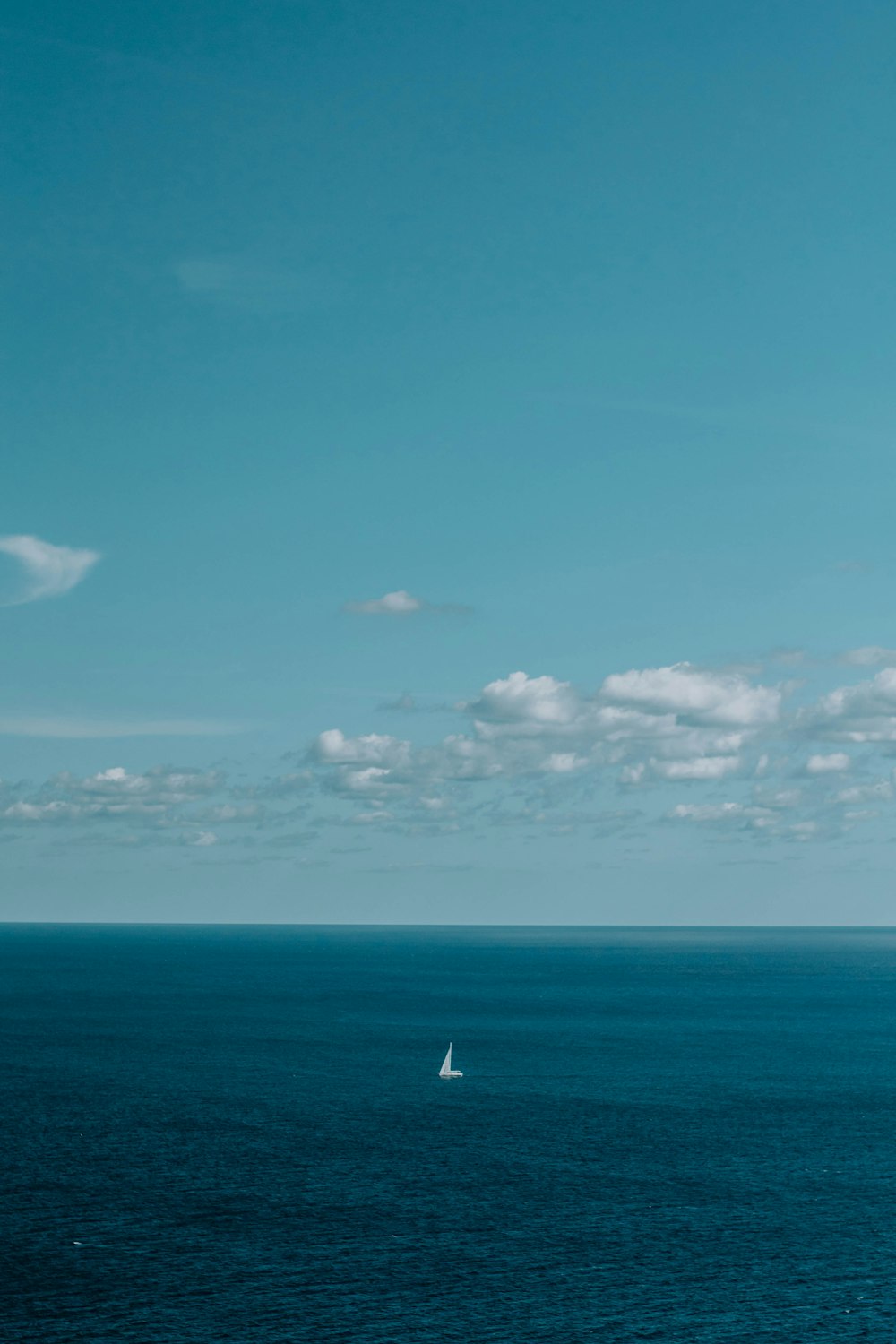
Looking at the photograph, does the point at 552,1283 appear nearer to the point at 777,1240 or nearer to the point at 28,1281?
the point at 777,1240

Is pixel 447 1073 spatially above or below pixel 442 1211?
above

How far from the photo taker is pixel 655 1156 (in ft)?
418

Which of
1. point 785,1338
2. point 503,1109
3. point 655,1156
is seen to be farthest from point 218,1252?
point 503,1109

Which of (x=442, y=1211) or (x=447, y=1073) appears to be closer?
(x=442, y=1211)

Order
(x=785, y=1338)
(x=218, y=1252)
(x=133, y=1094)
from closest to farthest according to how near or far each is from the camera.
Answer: (x=785, y=1338), (x=218, y=1252), (x=133, y=1094)

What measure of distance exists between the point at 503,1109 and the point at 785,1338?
245ft

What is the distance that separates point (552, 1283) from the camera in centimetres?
9069

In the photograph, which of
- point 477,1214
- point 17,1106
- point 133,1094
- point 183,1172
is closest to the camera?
point 477,1214

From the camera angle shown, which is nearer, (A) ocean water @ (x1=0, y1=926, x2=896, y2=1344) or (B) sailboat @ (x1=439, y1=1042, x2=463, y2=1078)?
(A) ocean water @ (x1=0, y1=926, x2=896, y2=1344)

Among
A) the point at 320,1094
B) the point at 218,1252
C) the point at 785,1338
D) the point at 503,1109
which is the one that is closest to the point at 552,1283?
the point at 785,1338

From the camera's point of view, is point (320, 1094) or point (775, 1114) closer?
point (775, 1114)

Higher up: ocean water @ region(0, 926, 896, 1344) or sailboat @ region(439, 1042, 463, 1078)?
sailboat @ region(439, 1042, 463, 1078)

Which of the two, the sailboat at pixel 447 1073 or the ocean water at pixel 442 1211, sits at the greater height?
the sailboat at pixel 447 1073

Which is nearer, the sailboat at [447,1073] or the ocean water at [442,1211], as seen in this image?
the ocean water at [442,1211]
